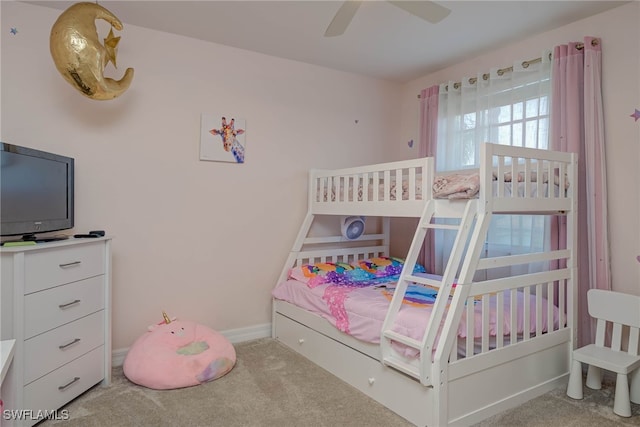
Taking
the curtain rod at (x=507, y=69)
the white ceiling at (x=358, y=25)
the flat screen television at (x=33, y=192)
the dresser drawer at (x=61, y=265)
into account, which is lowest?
the dresser drawer at (x=61, y=265)

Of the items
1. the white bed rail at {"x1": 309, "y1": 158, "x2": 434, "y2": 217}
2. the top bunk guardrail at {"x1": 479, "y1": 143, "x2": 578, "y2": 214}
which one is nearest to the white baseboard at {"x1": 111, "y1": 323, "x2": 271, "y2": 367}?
the white bed rail at {"x1": 309, "y1": 158, "x2": 434, "y2": 217}

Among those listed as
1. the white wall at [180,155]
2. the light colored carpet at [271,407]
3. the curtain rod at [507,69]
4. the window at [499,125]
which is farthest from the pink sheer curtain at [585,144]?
the white wall at [180,155]

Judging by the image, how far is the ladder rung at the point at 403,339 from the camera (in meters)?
1.99

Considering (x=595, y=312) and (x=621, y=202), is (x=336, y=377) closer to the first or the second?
(x=595, y=312)

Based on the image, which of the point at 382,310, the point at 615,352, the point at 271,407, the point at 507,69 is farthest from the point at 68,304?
the point at 507,69

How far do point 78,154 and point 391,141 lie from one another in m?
2.82

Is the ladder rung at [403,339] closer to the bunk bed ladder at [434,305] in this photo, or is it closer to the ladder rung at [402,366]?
the bunk bed ladder at [434,305]

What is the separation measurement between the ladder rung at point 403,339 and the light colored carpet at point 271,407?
414mm

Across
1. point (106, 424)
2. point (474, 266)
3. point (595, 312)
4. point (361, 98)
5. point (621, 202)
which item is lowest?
point (106, 424)

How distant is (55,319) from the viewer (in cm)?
207

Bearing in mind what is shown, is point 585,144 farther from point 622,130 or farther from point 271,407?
point 271,407

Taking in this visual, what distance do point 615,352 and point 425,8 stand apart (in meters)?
2.19

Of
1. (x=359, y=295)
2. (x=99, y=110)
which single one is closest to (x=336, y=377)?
(x=359, y=295)

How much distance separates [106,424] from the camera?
6.71 feet
